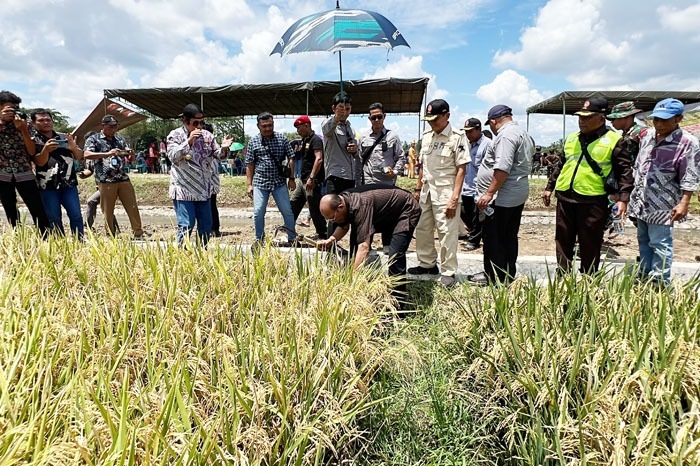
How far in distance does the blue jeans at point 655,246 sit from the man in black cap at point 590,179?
29cm

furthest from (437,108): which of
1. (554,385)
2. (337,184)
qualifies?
(554,385)

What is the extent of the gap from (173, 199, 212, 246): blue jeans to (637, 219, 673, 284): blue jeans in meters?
3.61

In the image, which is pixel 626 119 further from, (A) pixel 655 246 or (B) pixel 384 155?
(B) pixel 384 155

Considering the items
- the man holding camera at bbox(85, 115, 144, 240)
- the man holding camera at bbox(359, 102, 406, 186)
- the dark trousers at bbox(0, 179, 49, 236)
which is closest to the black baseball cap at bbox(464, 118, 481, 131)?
the man holding camera at bbox(359, 102, 406, 186)

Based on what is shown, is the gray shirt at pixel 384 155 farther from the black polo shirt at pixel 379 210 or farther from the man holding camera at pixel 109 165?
the man holding camera at pixel 109 165

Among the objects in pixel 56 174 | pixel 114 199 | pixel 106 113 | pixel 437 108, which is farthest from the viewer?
pixel 106 113

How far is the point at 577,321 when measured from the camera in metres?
2.08

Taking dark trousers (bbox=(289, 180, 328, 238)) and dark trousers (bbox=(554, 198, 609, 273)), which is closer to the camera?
dark trousers (bbox=(554, 198, 609, 273))

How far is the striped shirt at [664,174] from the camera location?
3.04 metres

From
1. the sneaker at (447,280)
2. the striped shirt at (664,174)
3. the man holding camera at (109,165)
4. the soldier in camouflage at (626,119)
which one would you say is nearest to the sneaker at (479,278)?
the sneaker at (447,280)

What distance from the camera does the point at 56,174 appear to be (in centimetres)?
429

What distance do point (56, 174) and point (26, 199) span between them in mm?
383

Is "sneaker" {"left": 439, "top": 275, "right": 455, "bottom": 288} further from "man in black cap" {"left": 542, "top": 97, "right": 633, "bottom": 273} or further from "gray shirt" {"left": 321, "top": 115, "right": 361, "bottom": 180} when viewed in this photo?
"gray shirt" {"left": 321, "top": 115, "right": 361, "bottom": 180}

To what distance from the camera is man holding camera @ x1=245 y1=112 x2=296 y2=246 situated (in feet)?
15.1
